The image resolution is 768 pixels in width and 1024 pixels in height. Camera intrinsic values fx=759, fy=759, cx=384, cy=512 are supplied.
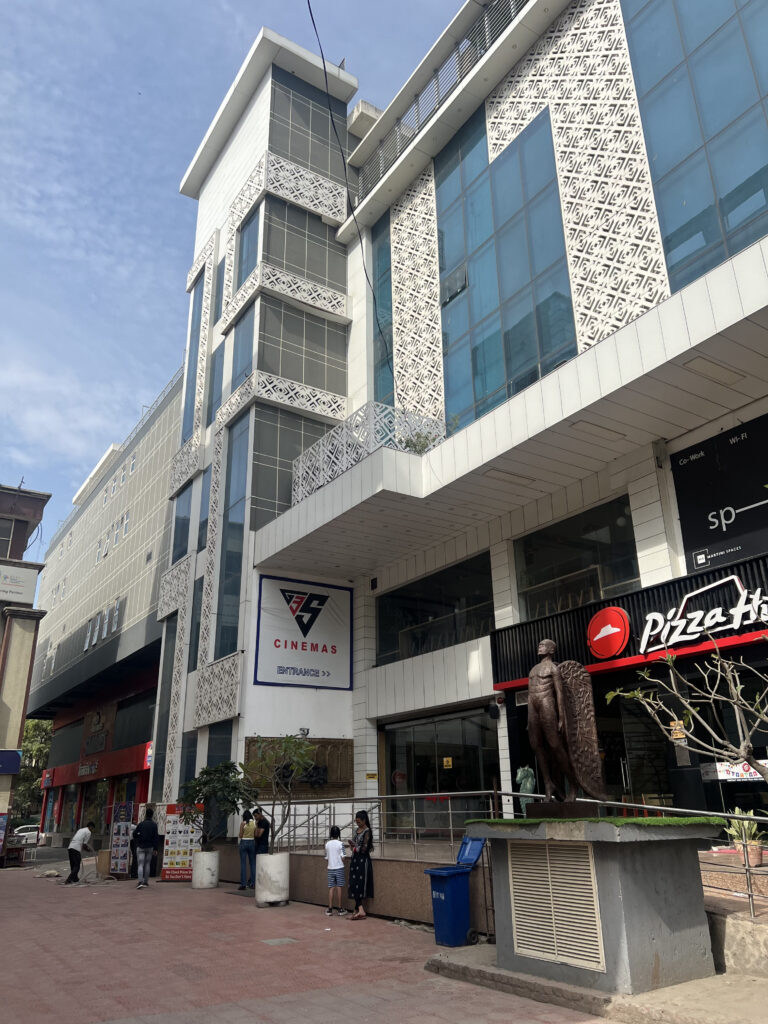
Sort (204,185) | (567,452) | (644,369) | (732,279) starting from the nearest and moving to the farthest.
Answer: (732,279)
(644,369)
(567,452)
(204,185)

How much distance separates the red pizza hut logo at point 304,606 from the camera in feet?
71.9

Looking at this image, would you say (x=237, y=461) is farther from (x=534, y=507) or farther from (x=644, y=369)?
(x=644, y=369)

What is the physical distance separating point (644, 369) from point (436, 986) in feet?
31.3

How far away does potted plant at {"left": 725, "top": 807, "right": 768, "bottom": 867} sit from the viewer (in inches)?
370

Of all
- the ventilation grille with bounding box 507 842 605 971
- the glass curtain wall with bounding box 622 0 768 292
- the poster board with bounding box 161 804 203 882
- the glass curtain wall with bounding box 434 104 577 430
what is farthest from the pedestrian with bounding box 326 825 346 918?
the glass curtain wall with bounding box 622 0 768 292

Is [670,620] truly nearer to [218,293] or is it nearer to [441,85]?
[441,85]

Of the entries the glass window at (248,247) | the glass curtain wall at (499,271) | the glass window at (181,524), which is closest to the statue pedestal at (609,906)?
the glass curtain wall at (499,271)

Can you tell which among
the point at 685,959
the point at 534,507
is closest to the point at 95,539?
the point at 534,507

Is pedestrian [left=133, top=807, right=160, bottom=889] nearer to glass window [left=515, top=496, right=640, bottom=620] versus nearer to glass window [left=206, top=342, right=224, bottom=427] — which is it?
glass window [left=515, top=496, right=640, bottom=620]

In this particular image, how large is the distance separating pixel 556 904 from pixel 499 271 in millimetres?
15332

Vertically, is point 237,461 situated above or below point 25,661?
above

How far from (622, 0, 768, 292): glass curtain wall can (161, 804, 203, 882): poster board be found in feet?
56.2

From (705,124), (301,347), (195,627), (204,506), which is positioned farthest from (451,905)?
(301,347)

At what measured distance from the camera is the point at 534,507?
57.7 feet
